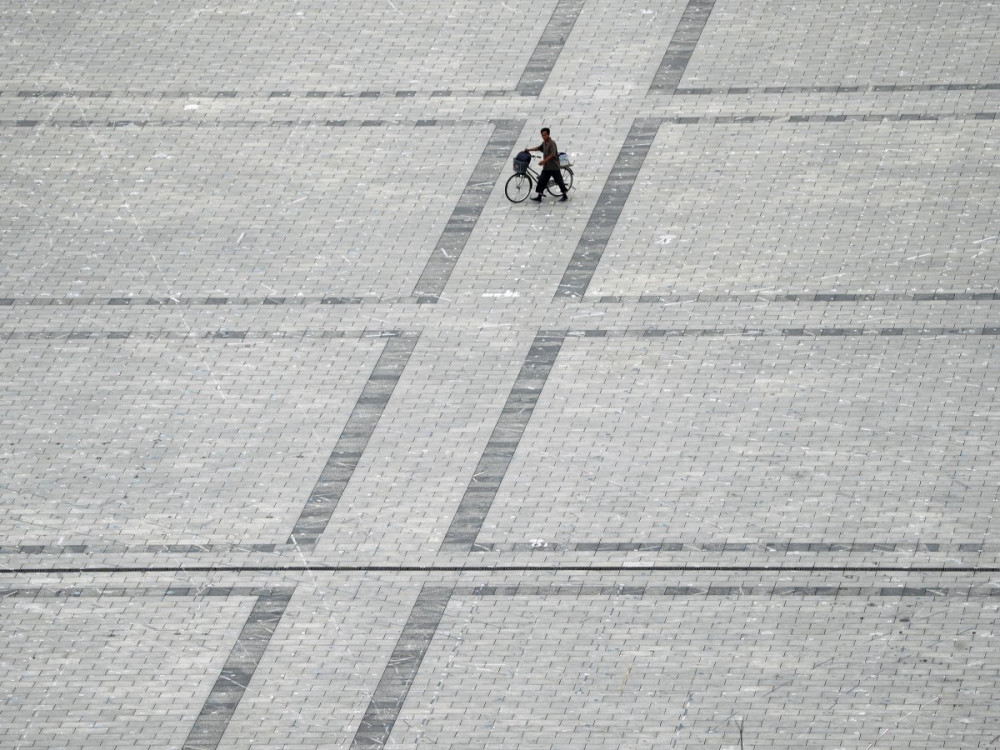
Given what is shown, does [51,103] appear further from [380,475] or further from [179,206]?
[380,475]

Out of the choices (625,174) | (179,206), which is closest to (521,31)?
(625,174)

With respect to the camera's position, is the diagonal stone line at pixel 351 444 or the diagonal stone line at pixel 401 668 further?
the diagonal stone line at pixel 351 444

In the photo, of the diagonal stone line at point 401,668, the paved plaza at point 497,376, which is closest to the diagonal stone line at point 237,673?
the paved plaza at point 497,376

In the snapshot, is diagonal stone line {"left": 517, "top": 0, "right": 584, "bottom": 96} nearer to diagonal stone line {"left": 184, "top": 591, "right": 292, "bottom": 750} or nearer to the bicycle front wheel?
the bicycle front wheel

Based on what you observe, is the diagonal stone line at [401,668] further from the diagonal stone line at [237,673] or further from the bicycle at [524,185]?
the bicycle at [524,185]

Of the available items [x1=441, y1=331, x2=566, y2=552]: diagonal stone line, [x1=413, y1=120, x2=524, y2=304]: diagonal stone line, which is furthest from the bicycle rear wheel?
[x1=441, y1=331, x2=566, y2=552]: diagonal stone line

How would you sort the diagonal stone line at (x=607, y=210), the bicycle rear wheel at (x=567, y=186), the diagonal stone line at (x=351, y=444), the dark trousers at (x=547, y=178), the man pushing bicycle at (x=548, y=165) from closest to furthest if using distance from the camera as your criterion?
1. the diagonal stone line at (x=351, y=444)
2. the diagonal stone line at (x=607, y=210)
3. the man pushing bicycle at (x=548, y=165)
4. the dark trousers at (x=547, y=178)
5. the bicycle rear wheel at (x=567, y=186)
